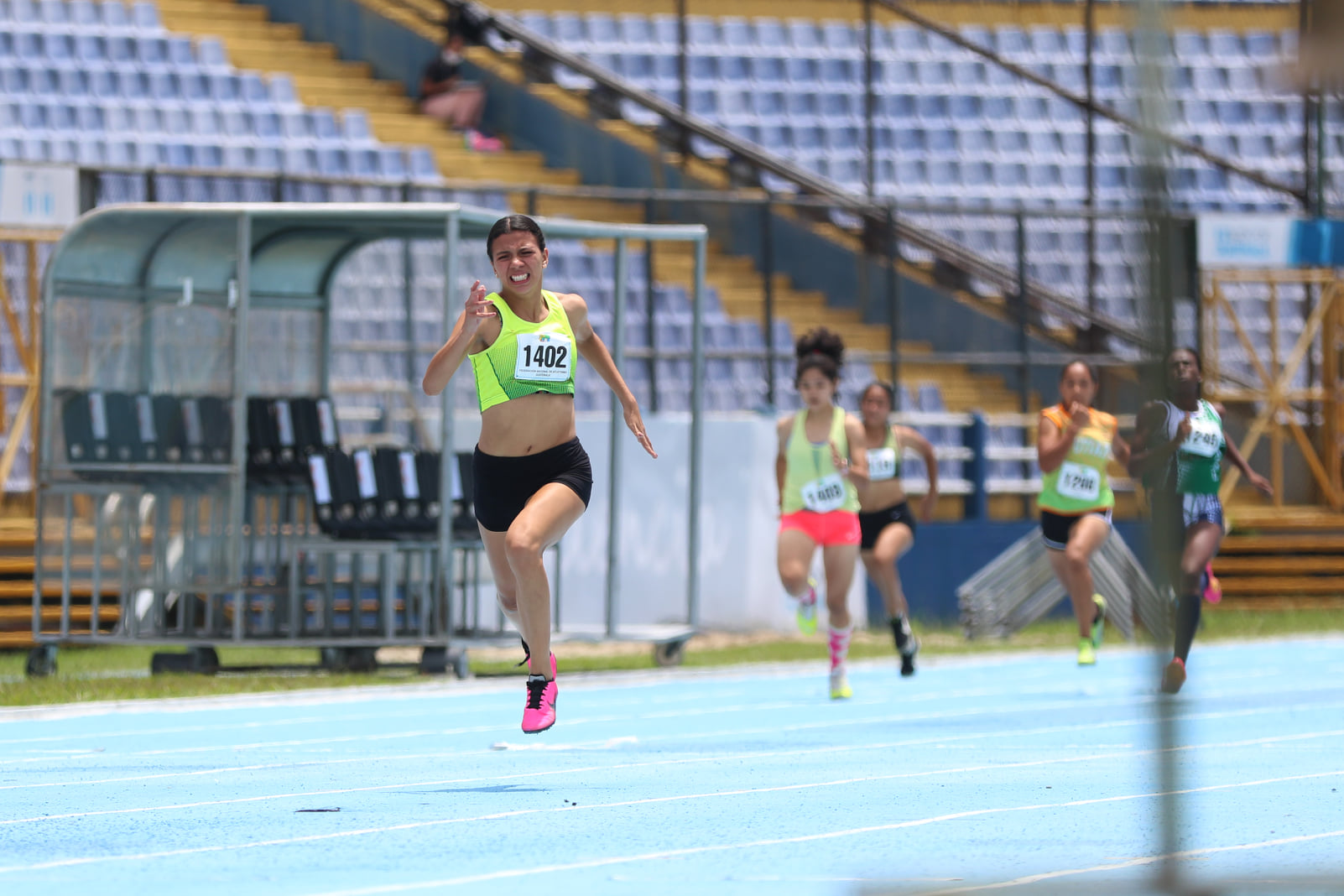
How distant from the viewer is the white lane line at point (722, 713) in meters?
9.59

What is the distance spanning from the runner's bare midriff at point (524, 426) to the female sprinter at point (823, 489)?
4.03 meters

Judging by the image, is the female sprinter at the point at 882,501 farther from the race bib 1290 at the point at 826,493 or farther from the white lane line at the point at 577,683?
the race bib 1290 at the point at 826,493

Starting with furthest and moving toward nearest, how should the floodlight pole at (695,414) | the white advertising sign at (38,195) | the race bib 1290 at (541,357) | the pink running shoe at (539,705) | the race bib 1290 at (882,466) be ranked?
the white advertising sign at (38,195)
the floodlight pole at (695,414)
the race bib 1290 at (882,466)
the race bib 1290 at (541,357)
the pink running shoe at (539,705)

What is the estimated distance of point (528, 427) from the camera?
29.0 ft

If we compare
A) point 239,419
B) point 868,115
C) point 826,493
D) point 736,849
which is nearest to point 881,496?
point 826,493

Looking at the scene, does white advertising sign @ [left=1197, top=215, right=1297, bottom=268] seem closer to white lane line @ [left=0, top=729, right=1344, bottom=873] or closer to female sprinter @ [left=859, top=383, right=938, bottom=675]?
female sprinter @ [left=859, top=383, right=938, bottom=675]

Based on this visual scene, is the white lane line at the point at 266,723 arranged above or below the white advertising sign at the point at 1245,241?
below

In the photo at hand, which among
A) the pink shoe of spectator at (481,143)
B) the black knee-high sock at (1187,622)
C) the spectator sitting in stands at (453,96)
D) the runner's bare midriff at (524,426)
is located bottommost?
the black knee-high sock at (1187,622)

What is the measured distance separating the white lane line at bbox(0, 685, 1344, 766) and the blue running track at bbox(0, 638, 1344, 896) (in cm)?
4

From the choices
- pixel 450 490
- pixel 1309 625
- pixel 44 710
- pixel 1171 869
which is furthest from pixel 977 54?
pixel 1171 869

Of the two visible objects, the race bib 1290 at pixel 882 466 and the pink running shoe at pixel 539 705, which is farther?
the race bib 1290 at pixel 882 466

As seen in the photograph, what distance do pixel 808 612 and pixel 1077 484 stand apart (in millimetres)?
2326

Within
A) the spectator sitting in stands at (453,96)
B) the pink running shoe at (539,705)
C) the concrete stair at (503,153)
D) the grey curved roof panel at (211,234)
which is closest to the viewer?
the pink running shoe at (539,705)

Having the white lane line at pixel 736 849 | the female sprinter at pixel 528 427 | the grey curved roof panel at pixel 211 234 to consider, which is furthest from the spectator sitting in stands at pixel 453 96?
the white lane line at pixel 736 849
